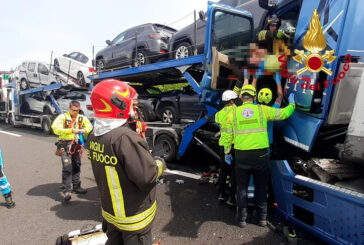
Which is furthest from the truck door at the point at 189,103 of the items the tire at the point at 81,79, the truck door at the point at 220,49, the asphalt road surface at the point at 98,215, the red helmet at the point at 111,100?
the tire at the point at 81,79

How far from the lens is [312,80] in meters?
2.53

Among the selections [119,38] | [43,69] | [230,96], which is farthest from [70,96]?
[230,96]

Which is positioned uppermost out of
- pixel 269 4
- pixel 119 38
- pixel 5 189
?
pixel 119 38

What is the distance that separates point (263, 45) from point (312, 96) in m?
1.21

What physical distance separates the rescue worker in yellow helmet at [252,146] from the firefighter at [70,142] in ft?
8.35

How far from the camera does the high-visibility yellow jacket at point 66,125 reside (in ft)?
12.9

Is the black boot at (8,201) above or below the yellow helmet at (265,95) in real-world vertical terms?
below

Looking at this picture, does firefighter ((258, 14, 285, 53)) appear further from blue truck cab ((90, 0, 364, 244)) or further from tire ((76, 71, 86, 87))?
tire ((76, 71, 86, 87))

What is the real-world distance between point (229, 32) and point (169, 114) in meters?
3.31

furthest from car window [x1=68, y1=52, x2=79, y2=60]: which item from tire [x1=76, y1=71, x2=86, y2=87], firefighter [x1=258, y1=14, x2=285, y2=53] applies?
firefighter [x1=258, y1=14, x2=285, y2=53]

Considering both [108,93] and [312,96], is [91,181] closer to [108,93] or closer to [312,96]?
[108,93]

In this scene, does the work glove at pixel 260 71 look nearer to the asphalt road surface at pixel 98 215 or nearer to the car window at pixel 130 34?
the asphalt road surface at pixel 98 215

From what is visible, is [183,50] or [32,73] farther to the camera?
[32,73]

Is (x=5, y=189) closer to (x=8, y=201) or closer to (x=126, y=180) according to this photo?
(x=8, y=201)
